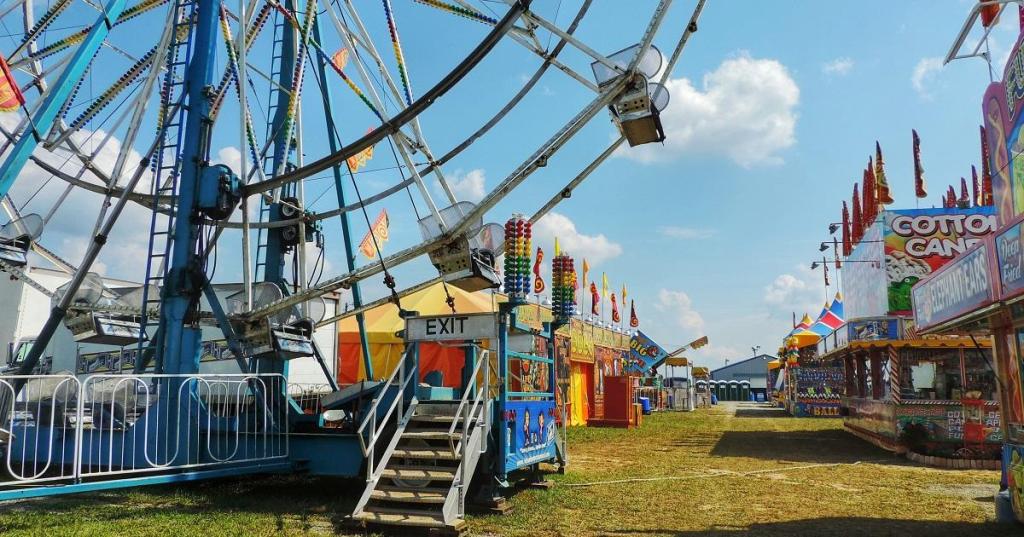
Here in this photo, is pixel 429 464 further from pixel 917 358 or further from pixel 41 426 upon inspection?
pixel 917 358

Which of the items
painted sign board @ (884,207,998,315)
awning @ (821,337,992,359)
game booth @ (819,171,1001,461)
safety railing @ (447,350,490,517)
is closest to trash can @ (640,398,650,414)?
game booth @ (819,171,1001,461)

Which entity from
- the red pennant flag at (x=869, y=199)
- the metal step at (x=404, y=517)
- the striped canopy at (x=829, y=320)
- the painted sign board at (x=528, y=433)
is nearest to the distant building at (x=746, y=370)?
the striped canopy at (x=829, y=320)

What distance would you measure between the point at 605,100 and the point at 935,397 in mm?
14392

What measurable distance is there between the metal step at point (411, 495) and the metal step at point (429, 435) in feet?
2.43

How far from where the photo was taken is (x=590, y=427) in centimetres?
2684

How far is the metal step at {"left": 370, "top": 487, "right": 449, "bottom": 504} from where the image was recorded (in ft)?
26.8

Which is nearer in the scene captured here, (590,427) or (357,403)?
(357,403)

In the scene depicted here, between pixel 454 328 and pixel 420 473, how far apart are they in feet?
6.71

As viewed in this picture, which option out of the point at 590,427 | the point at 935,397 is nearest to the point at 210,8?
the point at 935,397

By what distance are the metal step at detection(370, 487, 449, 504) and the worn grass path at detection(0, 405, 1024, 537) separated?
0.60 m

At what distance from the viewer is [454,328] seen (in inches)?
382

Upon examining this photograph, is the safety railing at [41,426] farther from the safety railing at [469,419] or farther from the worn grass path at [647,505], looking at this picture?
the safety railing at [469,419]

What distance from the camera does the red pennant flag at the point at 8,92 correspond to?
721cm

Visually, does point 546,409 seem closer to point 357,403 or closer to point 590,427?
point 357,403
